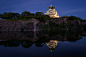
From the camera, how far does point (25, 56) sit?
6.21 meters

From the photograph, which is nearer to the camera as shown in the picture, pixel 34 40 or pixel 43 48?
pixel 43 48

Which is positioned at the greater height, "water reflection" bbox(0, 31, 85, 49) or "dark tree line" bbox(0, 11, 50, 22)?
"dark tree line" bbox(0, 11, 50, 22)

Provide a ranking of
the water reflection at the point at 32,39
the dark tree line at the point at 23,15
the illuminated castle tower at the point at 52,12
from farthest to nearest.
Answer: the illuminated castle tower at the point at 52,12 → the dark tree line at the point at 23,15 → the water reflection at the point at 32,39

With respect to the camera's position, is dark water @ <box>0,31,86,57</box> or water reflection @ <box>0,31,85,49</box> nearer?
dark water @ <box>0,31,86,57</box>

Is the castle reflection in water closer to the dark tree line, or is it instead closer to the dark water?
the dark water

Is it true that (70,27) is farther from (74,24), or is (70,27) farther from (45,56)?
(45,56)

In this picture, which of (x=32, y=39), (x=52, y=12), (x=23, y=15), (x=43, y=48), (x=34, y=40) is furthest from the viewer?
(x=52, y=12)

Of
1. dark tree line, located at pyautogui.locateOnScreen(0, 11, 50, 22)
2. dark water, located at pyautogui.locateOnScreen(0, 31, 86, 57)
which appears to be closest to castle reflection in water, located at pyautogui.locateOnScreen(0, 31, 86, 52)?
dark water, located at pyautogui.locateOnScreen(0, 31, 86, 57)

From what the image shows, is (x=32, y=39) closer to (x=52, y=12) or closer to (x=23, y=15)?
(x=23, y=15)

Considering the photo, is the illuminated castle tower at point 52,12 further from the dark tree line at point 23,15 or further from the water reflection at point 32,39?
the water reflection at point 32,39

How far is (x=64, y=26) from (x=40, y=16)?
1362 cm

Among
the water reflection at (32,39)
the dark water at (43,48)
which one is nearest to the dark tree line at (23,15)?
the water reflection at (32,39)

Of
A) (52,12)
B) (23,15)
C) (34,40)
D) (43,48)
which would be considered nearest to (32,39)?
(34,40)

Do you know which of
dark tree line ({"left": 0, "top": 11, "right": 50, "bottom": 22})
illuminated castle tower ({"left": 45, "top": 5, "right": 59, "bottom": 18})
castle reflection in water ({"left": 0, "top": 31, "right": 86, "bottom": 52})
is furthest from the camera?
illuminated castle tower ({"left": 45, "top": 5, "right": 59, "bottom": 18})
